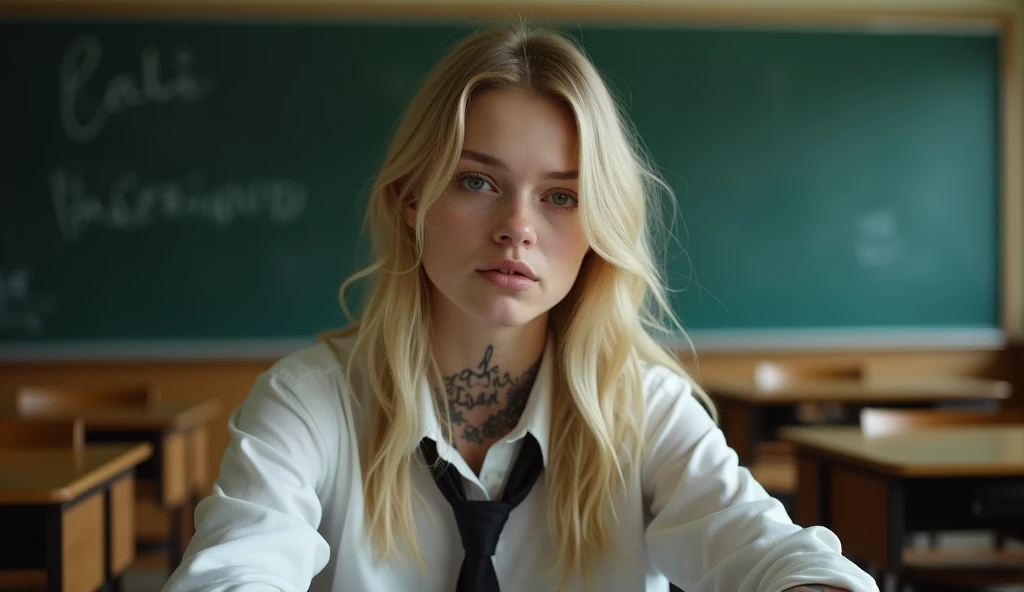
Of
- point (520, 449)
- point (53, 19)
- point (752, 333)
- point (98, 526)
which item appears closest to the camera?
point (520, 449)

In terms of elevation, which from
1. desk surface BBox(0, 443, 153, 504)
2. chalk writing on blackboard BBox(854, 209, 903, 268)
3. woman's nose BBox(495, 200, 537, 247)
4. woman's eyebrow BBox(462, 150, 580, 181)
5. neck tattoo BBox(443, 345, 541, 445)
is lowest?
desk surface BBox(0, 443, 153, 504)

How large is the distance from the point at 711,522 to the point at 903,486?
1279 millimetres

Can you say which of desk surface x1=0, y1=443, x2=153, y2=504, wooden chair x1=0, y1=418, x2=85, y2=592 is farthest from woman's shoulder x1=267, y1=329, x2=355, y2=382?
wooden chair x1=0, y1=418, x2=85, y2=592

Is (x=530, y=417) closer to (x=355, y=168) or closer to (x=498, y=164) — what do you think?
(x=498, y=164)

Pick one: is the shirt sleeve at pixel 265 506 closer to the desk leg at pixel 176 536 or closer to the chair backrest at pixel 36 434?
the chair backrest at pixel 36 434

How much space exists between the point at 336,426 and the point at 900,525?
1.53 m

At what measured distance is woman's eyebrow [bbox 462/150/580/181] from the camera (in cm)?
123

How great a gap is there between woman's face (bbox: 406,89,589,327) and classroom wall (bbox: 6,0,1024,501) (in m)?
3.84

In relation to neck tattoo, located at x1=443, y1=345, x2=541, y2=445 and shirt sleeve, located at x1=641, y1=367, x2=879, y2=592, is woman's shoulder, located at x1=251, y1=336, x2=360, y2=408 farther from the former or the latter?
shirt sleeve, located at x1=641, y1=367, x2=879, y2=592

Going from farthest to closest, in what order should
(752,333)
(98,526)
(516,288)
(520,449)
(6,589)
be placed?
(752,333) → (6,589) → (98,526) → (520,449) → (516,288)

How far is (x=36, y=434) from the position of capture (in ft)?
8.38

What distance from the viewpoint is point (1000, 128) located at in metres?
5.39

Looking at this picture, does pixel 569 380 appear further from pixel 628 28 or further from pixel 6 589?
pixel 628 28

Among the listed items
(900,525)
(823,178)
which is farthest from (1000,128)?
(900,525)
